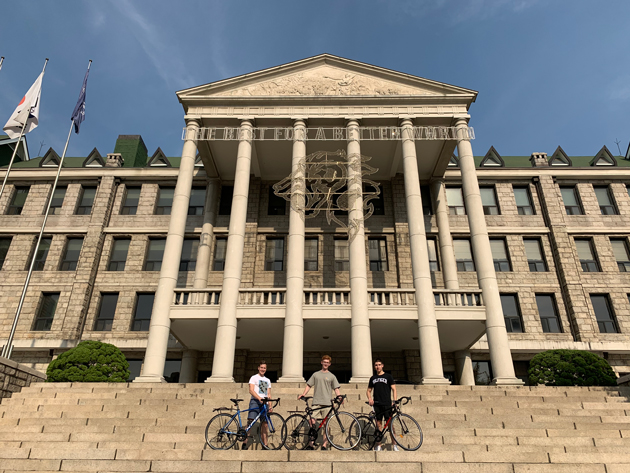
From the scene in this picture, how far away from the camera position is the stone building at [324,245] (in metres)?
19.2

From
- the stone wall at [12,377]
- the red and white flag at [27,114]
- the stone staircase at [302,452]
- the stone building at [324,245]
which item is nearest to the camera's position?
the stone staircase at [302,452]

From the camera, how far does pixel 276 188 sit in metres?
22.8

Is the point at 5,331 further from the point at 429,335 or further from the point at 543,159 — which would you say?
the point at 543,159

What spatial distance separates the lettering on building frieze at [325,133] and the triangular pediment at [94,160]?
11286mm

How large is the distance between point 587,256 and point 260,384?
23591mm

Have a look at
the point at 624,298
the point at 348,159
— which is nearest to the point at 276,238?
the point at 348,159

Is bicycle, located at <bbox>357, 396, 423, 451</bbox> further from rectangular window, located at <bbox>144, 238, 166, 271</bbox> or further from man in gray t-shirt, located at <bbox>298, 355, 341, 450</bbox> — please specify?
rectangular window, located at <bbox>144, 238, 166, 271</bbox>

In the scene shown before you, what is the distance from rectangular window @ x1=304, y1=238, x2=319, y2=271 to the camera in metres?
25.6

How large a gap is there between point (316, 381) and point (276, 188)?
14.1 metres

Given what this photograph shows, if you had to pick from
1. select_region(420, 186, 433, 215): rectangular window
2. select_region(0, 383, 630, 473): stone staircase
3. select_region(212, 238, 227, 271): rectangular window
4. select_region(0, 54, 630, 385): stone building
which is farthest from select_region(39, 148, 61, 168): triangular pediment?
select_region(420, 186, 433, 215): rectangular window

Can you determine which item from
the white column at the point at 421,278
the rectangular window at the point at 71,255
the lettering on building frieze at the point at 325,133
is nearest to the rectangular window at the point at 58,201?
the rectangular window at the point at 71,255

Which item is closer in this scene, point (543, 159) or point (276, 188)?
point (276, 188)

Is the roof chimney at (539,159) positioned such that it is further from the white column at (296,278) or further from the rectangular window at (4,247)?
the rectangular window at (4,247)

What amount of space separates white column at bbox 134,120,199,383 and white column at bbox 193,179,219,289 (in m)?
4.28
